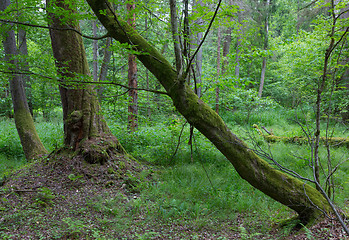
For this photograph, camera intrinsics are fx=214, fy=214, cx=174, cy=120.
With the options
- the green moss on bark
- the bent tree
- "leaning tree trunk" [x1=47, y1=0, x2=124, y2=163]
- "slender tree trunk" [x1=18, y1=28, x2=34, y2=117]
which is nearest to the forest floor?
"leaning tree trunk" [x1=47, y1=0, x2=124, y2=163]

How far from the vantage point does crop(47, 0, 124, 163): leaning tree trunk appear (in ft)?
16.0

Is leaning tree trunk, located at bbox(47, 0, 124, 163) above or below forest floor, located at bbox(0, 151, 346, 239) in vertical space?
above

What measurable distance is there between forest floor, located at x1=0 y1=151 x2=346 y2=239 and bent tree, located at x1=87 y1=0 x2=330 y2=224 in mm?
440

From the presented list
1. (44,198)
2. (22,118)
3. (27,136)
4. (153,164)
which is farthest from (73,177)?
(22,118)

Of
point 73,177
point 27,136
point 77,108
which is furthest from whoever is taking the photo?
point 27,136

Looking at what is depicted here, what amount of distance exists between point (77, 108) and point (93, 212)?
2.53 m

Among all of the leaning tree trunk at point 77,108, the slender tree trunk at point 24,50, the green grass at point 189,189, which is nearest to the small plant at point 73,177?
the leaning tree trunk at point 77,108

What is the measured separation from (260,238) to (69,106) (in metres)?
4.70

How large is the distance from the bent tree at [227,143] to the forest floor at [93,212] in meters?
0.44

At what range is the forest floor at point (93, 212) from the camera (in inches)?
115

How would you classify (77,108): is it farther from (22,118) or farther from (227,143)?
(227,143)

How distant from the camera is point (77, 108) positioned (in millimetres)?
5070

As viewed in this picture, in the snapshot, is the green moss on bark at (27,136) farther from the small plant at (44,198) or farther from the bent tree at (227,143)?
the bent tree at (227,143)

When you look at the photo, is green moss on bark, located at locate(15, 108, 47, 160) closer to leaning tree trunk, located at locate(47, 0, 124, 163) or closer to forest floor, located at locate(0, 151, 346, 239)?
forest floor, located at locate(0, 151, 346, 239)
